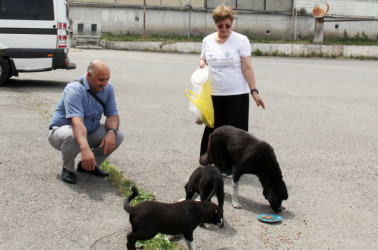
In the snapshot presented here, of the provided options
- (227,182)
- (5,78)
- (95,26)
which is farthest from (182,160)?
(95,26)

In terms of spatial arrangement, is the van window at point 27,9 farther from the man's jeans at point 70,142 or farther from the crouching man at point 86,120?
the man's jeans at point 70,142

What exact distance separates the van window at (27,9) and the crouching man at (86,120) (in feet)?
22.6

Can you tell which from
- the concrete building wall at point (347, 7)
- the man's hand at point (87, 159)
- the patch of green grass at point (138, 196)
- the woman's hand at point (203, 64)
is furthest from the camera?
the concrete building wall at point (347, 7)

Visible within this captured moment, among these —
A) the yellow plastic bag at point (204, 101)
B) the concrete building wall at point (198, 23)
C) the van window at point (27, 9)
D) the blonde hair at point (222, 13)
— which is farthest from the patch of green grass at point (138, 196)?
the concrete building wall at point (198, 23)

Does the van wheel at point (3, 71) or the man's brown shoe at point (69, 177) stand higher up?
the van wheel at point (3, 71)

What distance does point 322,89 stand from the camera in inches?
527

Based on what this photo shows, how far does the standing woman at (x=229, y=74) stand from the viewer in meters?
5.46

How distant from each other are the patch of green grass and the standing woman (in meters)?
1.29

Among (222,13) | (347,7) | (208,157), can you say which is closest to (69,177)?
(208,157)

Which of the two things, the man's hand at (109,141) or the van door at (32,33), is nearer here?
the man's hand at (109,141)

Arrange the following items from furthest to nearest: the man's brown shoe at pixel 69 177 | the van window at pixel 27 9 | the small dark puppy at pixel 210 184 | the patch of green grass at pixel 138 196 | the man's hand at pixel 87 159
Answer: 1. the van window at pixel 27 9
2. the man's brown shoe at pixel 69 177
3. the man's hand at pixel 87 159
4. the small dark puppy at pixel 210 184
5. the patch of green grass at pixel 138 196

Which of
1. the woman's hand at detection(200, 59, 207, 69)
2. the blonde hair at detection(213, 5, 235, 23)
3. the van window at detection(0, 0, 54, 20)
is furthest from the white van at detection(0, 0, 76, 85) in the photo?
the blonde hair at detection(213, 5, 235, 23)

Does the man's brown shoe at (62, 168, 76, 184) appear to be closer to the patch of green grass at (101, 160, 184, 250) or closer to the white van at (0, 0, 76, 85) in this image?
the patch of green grass at (101, 160, 184, 250)

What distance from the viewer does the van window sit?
11.2 m
